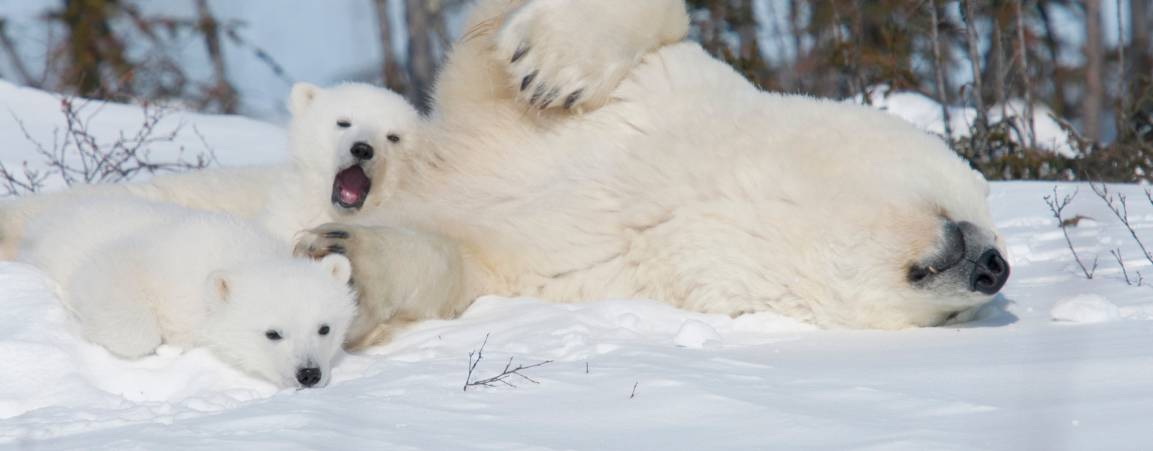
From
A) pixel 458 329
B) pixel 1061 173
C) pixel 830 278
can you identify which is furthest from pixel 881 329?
pixel 1061 173

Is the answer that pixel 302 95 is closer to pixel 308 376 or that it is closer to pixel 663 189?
pixel 663 189

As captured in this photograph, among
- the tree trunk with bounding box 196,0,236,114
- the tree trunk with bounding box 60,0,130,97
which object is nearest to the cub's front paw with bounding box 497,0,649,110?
the tree trunk with bounding box 196,0,236,114

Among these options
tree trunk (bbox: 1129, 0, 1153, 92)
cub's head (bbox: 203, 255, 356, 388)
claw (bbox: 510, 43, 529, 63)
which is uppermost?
claw (bbox: 510, 43, 529, 63)

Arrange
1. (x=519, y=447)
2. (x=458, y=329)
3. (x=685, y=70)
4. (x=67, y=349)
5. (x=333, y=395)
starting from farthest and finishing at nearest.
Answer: (x=685, y=70) < (x=458, y=329) < (x=67, y=349) < (x=333, y=395) < (x=519, y=447)

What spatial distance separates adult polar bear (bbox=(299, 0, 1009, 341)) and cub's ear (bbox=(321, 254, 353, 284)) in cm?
8

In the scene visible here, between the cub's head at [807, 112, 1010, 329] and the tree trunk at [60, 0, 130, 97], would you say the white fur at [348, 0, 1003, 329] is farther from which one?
the tree trunk at [60, 0, 130, 97]

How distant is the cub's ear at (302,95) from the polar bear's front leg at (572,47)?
0.86 metres

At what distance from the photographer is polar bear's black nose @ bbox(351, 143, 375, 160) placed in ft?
14.2

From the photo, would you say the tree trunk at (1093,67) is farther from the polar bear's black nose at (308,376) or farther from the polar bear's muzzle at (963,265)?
the polar bear's black nose at (308,376)

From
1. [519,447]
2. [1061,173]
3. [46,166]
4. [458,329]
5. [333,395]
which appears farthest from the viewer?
[1061,173]

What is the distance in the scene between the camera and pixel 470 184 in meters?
4.16

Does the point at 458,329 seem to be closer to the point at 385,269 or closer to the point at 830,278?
the point at 385,269

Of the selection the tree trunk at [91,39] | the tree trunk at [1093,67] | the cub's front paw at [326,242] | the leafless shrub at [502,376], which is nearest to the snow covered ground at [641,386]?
the leafless shrub at [502,376]

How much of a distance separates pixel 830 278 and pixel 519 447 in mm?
1445
